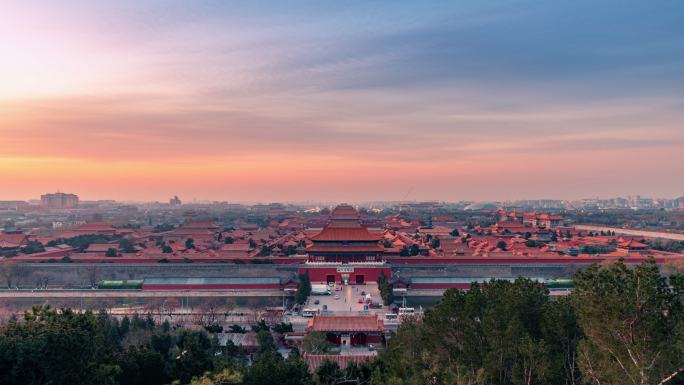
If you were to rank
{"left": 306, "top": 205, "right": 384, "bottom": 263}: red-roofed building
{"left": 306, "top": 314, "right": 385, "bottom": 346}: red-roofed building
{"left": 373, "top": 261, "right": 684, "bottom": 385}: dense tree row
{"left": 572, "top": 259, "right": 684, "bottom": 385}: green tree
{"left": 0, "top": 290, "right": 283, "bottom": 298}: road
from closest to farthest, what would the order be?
1. {"left": 572, "top": 259, "right": 684, "bottom": 385}: green tree
2. {"left": 373, "top": 261, "right": 684, "bottom": 385}: dense tree row
3. {"left": 306, "top": 314, "right": 385, "bottom": 346}: red-roofed building
4. {"left": 0, "top": 290, "right": 283, "bottom": 298}: road
5. {"left": 306, "top": 205, "right": 384, "bottom": 263}: red-roofed building

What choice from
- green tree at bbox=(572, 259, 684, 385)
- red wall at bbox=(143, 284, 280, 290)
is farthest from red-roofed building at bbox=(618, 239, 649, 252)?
green tree at bbox=(572, 259, 684, 385)

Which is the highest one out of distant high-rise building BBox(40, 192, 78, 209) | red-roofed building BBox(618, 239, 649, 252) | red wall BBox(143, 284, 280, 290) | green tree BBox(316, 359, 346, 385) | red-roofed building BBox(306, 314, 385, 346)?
distant high-rise building BBox(40, 192, 78, 209)

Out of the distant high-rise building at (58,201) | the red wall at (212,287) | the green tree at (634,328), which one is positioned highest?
the distant high-rise building at (58,201)

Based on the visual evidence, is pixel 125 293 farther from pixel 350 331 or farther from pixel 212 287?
pixel 350 331

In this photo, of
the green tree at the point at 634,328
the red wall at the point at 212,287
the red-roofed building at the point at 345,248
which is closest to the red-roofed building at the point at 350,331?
the red wall at the point at 212,287

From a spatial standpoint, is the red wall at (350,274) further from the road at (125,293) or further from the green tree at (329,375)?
the green tree at (329,375)

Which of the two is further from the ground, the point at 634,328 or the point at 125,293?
the point at 634,328

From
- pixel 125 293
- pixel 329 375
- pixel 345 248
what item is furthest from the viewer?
pixel 345 248

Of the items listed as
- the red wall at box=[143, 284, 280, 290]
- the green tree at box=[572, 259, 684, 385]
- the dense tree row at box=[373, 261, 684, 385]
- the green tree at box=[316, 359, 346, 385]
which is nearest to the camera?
the green tree at box=[572, 259, 684, 385]

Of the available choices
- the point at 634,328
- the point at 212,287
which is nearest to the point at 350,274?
the point at 212,287

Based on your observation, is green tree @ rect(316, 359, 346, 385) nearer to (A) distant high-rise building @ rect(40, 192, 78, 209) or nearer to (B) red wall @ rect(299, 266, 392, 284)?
(B) red wall @ rect(299, 266, 392, 284)
